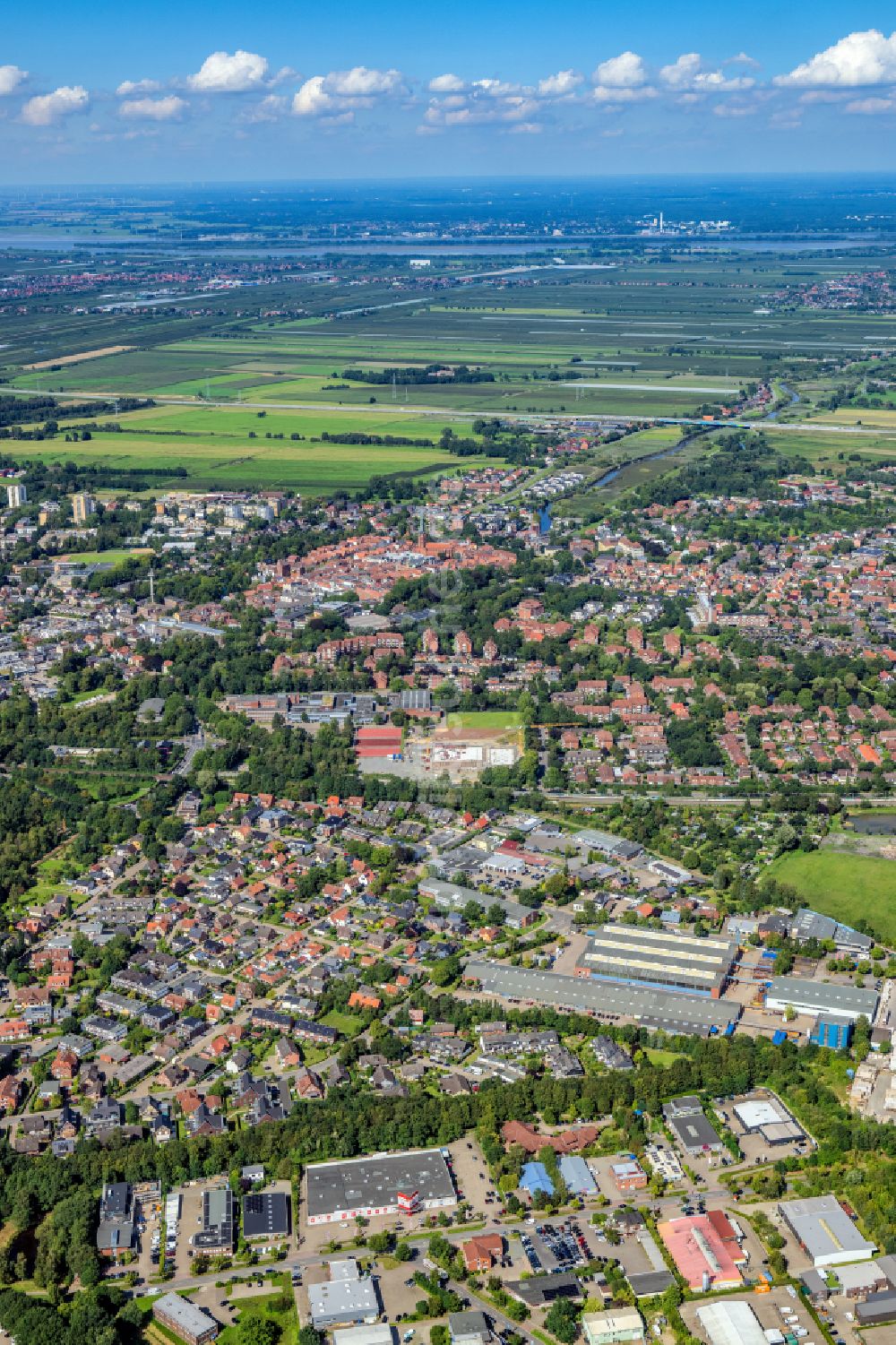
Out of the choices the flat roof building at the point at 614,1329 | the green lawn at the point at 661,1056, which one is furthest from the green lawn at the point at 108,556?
the flat roof building at the point at 614,1329

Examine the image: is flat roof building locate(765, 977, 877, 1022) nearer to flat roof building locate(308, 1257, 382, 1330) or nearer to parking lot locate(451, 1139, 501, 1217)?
parking lot locate(451, 1139, 501, 1217)

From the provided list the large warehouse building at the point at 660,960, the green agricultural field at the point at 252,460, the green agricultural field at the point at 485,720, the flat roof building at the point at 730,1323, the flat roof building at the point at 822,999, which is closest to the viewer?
the flat roof building at the point at 730,1323

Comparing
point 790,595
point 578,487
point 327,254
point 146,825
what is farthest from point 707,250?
point 146,825

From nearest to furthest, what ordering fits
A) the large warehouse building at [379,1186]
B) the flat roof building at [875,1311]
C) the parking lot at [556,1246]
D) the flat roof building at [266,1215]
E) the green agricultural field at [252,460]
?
the flat roof building at [875,1311] < the parking lot at [556,1246] < the flat roof building at [266,1215] < the large warehouse building at [379,1186] < the green agricultural field at [252,460]

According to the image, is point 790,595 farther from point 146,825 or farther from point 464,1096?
point 464,1096

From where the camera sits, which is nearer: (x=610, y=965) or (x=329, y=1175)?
(x=329, y=1175)

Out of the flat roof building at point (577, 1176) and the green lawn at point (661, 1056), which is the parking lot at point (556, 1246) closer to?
the flat roof building at point (577, 1176)

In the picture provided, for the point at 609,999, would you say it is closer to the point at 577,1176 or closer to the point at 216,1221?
the point at 577,1176
